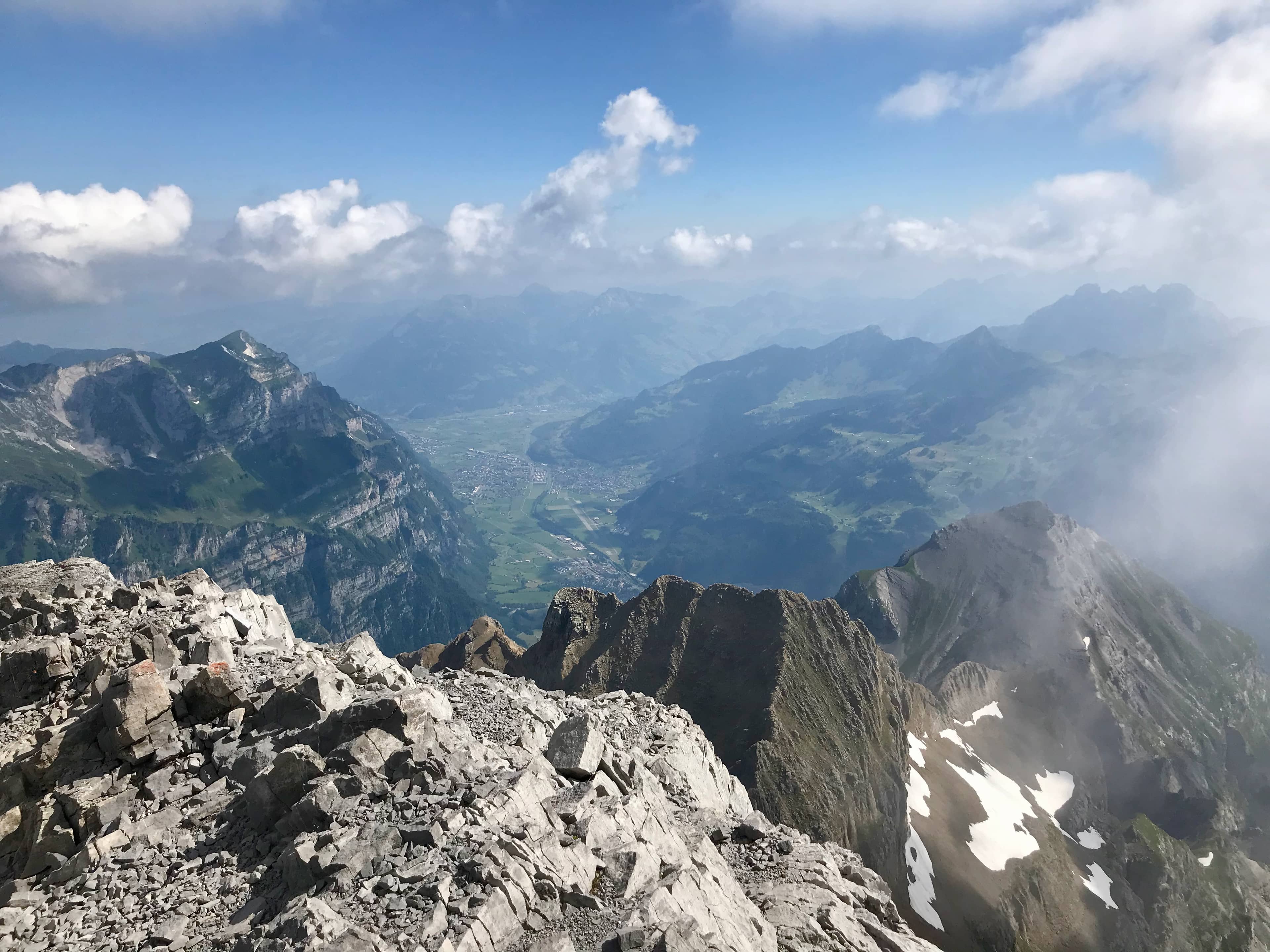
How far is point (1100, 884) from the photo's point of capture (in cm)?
12338

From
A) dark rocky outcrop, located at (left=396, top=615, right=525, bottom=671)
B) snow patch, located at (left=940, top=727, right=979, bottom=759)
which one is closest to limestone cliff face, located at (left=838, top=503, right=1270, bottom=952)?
snow patch, located at (left=940, top=727, right=979, bottom=759)

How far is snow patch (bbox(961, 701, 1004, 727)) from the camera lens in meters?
160

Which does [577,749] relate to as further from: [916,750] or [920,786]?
[916,750]

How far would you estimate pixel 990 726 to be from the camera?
164 metres

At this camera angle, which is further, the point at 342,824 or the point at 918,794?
the point at 918,794

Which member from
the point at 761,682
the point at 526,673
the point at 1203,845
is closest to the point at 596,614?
the point at 526,673

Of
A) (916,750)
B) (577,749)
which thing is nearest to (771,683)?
(916,750)

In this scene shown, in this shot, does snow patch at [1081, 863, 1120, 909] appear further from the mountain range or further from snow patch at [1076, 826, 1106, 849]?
snow patch at [1076, 826, 1106, 849]

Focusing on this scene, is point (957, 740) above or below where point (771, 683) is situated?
below

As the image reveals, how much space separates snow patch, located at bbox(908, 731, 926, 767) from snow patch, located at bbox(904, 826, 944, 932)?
63.3 ft

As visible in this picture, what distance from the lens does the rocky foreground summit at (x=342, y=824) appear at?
2122 cm

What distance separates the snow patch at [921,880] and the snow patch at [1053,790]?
5251 centimetres

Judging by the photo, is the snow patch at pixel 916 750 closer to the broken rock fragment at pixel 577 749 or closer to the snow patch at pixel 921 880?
the snow patch at pixel 921 880

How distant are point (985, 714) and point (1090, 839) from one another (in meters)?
33.1
